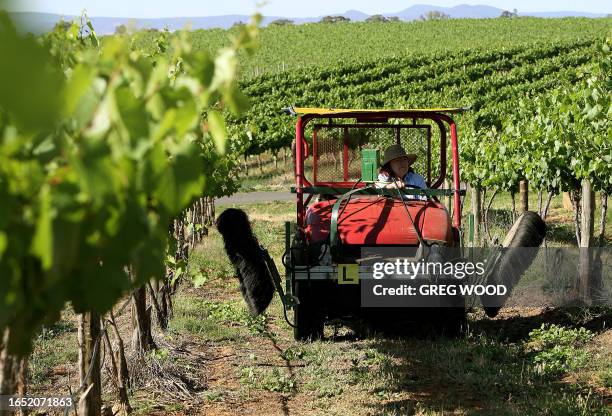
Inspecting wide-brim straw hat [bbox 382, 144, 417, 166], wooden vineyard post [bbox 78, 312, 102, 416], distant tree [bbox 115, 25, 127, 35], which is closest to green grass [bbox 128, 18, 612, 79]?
wide-brim straw hat [bbox 382, 144, 417, 166]

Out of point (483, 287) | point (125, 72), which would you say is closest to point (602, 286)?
point (483, 287)

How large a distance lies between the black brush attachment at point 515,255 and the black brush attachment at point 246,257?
1.85 meters

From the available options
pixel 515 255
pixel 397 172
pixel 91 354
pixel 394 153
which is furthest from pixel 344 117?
pixel 91 354

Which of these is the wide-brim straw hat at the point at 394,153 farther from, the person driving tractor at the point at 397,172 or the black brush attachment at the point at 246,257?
the black brush attachment at the point at 246,257

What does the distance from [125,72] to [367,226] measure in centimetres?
518

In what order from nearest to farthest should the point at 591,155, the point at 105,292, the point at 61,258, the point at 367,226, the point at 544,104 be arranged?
the point at 61,258
the point at 105,292
the point at 367,226
the point at 591,155
the point at 544,104

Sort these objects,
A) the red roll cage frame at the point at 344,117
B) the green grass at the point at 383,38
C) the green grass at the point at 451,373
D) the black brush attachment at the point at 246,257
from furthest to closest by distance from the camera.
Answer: the green grass at the point at 383,38, the red roll cage frame at the point at 344,117, the black brush attachment at the point at 246,257, the green grass at the point at 451,373

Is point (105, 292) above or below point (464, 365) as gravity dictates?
above

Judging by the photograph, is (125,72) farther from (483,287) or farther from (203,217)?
(203,217)

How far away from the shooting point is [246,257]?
6.57 meters

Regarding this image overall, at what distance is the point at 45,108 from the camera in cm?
133

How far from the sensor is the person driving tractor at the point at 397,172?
7449mm

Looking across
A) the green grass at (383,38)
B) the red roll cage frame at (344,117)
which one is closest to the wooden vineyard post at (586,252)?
the red roll cage frame at (344,117)

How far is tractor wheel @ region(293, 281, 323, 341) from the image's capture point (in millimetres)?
7102
